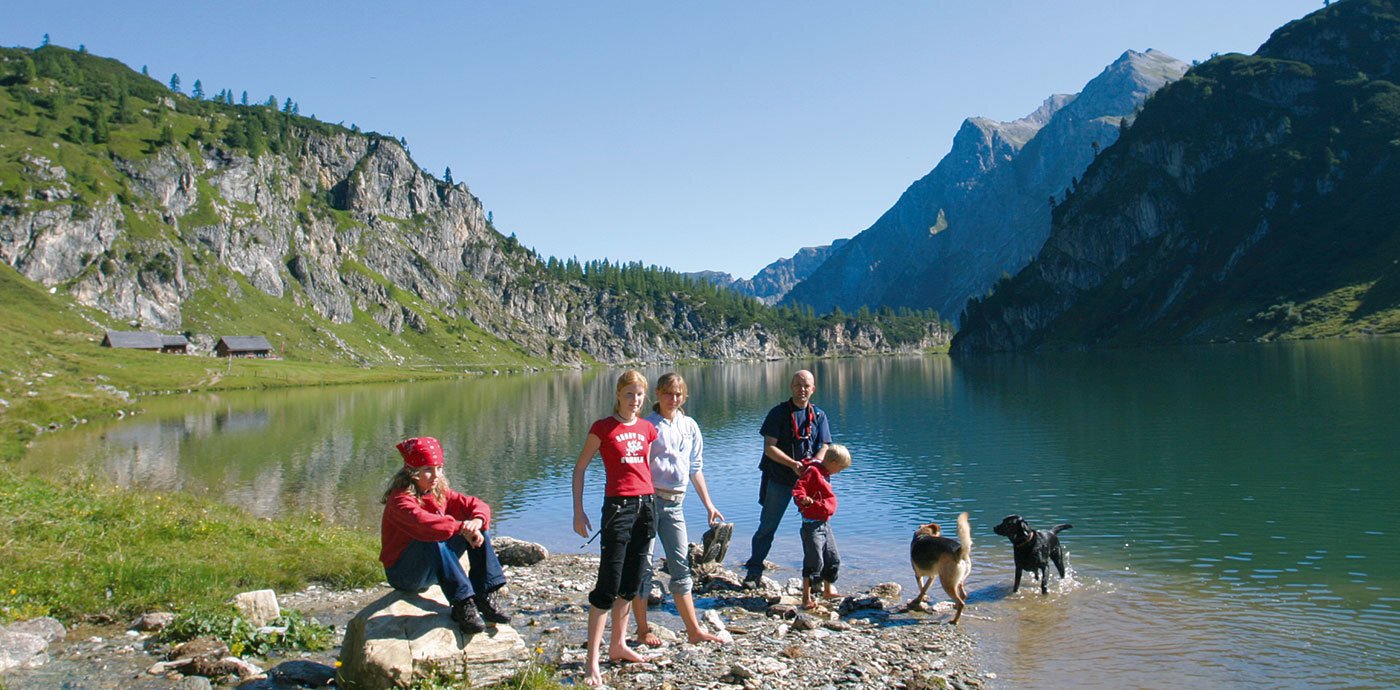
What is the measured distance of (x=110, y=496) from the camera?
60.8 feet

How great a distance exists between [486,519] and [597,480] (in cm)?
2736

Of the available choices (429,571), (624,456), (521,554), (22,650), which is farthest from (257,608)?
(521,554)

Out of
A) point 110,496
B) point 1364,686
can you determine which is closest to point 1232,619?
point 1364,686

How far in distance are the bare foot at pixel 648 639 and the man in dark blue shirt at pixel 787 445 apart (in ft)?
12.6

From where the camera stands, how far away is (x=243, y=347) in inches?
6353

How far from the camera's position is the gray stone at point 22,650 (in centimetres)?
887

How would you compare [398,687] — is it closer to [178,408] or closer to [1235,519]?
[1235,519]

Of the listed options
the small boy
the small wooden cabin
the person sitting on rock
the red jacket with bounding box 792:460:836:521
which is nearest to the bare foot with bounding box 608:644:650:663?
the person sitting on rock

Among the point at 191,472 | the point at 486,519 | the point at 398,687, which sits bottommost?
the point at 191,472

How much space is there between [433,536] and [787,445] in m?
→ 7.16

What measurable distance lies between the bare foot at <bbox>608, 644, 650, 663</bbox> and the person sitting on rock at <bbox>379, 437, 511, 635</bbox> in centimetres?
169

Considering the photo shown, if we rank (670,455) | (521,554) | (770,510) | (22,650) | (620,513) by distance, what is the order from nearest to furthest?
(22,650), (620,513), (670,455), (770,510), (521,554)

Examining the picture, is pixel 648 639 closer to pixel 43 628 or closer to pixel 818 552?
pixel 818 552

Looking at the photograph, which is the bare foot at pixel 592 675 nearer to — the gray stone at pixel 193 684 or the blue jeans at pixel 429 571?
the blue jeans at pixel 429 571
